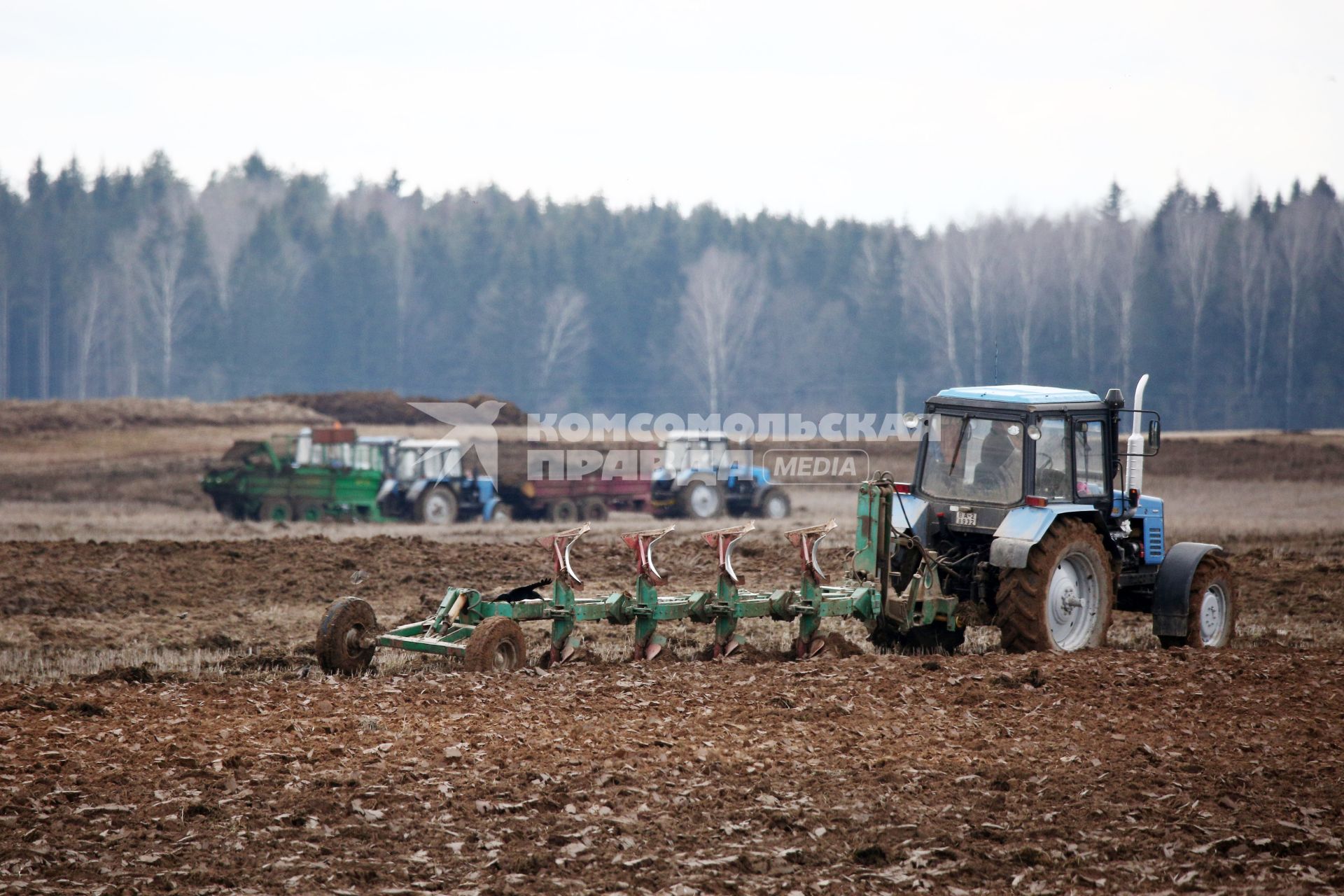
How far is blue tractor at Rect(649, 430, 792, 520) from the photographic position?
28.6 meters

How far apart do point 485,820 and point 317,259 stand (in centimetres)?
7220

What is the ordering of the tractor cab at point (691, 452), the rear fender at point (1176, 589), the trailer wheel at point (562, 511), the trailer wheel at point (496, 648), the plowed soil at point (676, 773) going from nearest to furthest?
the plowed soil at point (676, 773) → the trailer wheel at point (496, 648) → the rear fender at point (1176, 589) → the trailer wheel at point (562, 511) → the tractor cab at point (691, 452)

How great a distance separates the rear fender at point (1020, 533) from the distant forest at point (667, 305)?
171ft

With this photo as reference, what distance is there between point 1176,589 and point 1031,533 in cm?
198

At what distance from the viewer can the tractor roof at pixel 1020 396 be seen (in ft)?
38.1

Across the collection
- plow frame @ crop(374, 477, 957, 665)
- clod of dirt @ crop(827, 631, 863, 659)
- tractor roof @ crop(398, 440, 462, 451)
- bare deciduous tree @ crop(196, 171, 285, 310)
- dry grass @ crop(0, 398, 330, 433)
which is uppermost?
bare deciduous tree @ crop(196, 171, 285, 310)

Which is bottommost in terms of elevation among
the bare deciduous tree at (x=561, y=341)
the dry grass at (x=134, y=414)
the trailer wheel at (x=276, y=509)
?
the trailer wheel at (x=276, y=509)

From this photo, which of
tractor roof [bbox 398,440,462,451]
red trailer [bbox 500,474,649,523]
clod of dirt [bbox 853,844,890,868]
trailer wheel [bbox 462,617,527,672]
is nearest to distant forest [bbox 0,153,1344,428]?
→ red trailer [bbox 500,474,649,523]

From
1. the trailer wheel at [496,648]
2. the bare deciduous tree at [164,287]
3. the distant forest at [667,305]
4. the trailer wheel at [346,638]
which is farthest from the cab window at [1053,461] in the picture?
the bare deciduous tree at [164,287]

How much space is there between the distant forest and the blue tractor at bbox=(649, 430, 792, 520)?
34987mm

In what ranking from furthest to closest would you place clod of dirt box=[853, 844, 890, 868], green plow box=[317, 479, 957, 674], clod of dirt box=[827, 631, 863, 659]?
clod of dirt box=[827, 631, 863, 659] → green plow box=[317, 479, 957, 674] → clod of dirt box=[853, 844, 890, 868]

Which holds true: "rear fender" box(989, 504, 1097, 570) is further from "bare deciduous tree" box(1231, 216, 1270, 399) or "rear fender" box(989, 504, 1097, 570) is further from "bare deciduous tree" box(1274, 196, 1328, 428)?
"bare deciduous tree" box(1231, 216, 1270, 399)

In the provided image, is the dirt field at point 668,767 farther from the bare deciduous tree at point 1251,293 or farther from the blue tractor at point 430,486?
the bare deciduous tree at point 1251,293

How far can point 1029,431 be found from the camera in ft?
37.4
